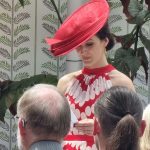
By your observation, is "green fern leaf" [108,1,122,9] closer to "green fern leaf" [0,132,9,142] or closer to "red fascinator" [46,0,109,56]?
"green fern leaf" [0,132,9,142]

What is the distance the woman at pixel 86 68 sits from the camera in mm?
2494

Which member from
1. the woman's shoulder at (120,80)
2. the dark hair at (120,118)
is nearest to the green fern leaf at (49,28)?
the woman's shoulder at (120,80)

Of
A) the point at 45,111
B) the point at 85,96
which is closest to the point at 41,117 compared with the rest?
the point at 45,111

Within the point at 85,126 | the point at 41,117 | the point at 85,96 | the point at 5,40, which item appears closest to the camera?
the point at 41,117

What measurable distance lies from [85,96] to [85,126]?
180 millimetres

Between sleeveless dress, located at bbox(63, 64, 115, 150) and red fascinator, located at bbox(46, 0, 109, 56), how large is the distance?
0.48 ft

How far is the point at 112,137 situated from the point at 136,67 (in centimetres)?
191

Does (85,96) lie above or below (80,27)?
below

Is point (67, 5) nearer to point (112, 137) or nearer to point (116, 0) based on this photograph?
point (116, 0)

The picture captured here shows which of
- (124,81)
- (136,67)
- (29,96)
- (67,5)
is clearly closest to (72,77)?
(124,81)

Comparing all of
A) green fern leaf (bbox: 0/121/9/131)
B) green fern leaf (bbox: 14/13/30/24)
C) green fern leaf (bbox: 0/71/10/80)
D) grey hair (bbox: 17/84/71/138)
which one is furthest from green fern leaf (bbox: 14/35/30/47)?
grey hair (bbox: 17/84/71/138)

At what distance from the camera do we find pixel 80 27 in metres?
2.56

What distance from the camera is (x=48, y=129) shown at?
5.71ft

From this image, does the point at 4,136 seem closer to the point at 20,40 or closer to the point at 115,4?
the point at 20,40
